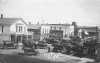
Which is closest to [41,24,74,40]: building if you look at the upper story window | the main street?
the upper story window

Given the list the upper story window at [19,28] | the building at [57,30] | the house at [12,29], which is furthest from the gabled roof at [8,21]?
the building at [57,30]

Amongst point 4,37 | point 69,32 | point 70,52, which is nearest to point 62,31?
point 69,32

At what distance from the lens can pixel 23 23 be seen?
77.3ft

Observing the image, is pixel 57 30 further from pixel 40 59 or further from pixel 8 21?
pixel 40 59

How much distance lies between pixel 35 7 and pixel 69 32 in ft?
55.5

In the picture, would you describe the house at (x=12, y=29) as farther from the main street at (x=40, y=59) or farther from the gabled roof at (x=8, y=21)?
the main street at (x=40, y=59)

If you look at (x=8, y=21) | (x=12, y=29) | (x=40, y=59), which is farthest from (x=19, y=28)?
(x=40, y=59)

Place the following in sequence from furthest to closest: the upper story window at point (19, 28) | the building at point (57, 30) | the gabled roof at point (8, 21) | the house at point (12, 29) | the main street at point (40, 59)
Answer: the building at point (57, 30), the upper story window at point (19, 28), the gabled roof at point (8, 21), the house at point (12, 29), the main street at point (40, 59)

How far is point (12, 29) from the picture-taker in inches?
885

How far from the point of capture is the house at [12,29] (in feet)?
72.0

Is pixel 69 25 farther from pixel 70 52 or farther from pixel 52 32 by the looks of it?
pixel 70 52

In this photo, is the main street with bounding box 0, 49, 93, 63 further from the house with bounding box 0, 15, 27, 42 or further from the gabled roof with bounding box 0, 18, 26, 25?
the gabled roof with bounding box 0, 18, 26, 25

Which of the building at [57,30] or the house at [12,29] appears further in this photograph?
the building at [57,30]

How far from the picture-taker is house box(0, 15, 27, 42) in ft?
72.0
